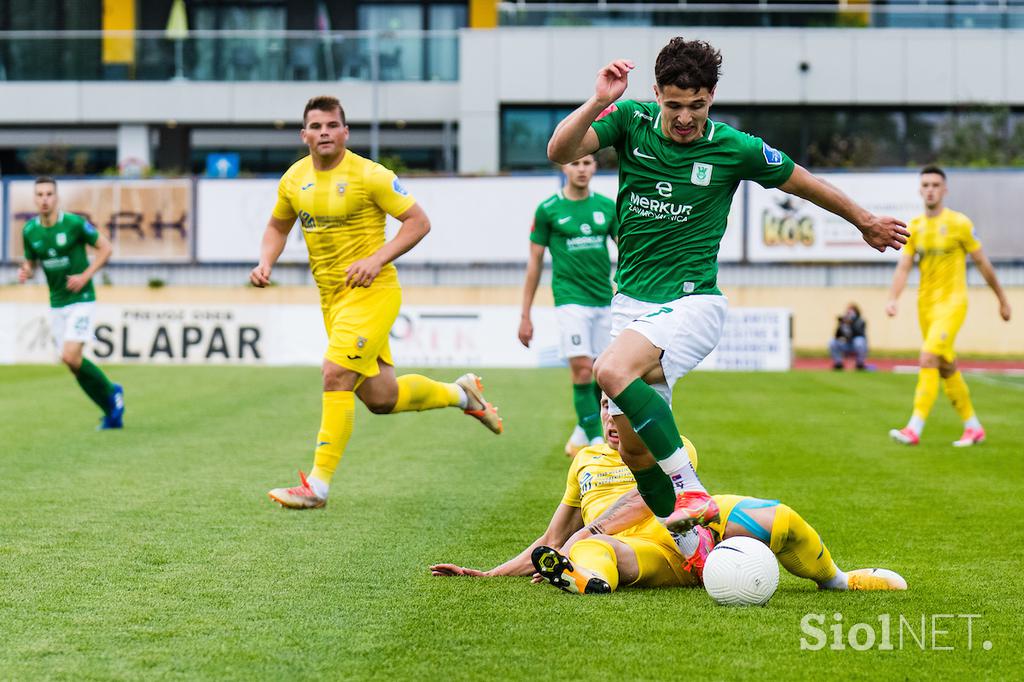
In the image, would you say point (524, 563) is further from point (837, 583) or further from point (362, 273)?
point (362, 273)

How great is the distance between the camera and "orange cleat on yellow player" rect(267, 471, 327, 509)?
7.84 meters

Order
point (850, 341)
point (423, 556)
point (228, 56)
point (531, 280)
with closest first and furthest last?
point (423, 556) → point (531, 280) → point (850, 341) → point (228, 56)

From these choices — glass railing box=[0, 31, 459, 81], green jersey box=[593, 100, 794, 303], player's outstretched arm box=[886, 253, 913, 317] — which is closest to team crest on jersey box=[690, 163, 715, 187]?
green jersey box=[593, 100, 794, 303]

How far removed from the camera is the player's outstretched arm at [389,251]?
785cm

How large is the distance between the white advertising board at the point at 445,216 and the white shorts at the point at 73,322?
15884mm

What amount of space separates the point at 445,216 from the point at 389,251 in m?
21.8

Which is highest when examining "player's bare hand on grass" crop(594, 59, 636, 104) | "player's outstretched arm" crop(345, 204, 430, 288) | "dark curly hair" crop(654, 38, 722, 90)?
"dark curly hair" crop(654, 38, 722, 90)

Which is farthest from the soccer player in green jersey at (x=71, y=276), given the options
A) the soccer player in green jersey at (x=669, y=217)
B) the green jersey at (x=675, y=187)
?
the green jersey at (x=675, y=187)

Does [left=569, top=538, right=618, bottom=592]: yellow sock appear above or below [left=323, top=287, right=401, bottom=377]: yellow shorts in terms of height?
below

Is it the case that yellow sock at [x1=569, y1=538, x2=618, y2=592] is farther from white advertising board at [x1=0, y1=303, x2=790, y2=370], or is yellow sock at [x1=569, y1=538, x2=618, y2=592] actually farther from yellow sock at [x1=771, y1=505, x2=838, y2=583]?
white advertising board at [x1=0, y1=303, x2=790, y2=370]

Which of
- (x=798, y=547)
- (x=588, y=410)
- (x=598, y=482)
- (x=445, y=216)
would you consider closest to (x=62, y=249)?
(x=588, y=410)

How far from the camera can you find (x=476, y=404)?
10055mm

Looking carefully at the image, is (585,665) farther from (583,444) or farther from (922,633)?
(583,444)

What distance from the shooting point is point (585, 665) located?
445 centimetres
